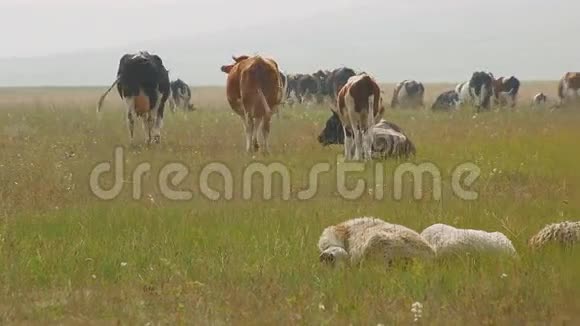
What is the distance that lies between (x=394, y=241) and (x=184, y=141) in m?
13.3

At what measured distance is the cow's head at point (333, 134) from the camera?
18875 millimetres

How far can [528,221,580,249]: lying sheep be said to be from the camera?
8.15 metres

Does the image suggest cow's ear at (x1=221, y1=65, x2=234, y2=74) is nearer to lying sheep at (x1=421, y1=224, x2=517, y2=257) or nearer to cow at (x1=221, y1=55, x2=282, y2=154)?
cow at (x1=221, y1=55, x2=282, y2=154)

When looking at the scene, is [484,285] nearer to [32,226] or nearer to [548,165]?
[32,226]

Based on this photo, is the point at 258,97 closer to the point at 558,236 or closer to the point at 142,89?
the point at 142,89

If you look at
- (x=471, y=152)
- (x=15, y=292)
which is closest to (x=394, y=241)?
(x=15, y=292)

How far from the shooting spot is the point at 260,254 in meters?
8.17

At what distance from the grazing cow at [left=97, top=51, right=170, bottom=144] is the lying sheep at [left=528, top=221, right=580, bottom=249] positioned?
500 inches

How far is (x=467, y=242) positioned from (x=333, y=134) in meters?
11.1

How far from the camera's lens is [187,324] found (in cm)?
614

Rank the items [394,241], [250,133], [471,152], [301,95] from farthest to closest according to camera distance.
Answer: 1. [301,95]
2. [250,133]
3. [471,152]
4. [394,241]

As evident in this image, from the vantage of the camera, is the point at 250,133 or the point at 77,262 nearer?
the point at 77,262

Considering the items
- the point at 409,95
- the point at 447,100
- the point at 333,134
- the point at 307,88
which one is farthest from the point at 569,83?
the point at 333,134

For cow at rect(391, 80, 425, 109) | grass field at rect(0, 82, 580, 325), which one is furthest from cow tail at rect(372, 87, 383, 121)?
cow at rect(391, 80, 425, 109)
